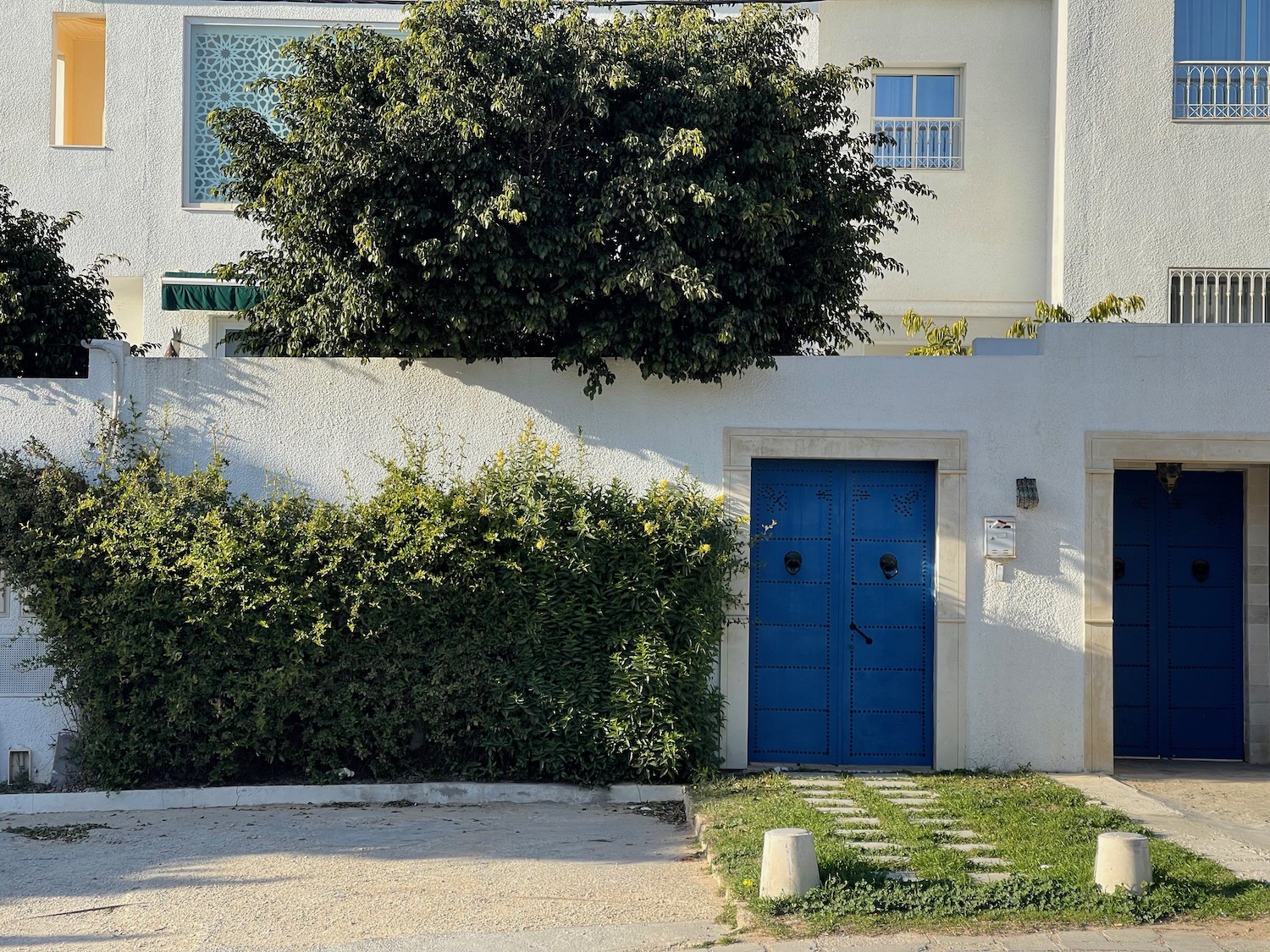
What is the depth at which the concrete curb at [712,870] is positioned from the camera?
20.0ft

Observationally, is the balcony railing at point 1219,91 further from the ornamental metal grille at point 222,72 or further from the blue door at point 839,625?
the ornamental metal grille at point 222,72

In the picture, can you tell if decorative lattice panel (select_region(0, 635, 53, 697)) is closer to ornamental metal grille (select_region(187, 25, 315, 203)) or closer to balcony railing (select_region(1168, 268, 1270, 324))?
ornamental metal grille (select_region(187, 25, 315, 203))

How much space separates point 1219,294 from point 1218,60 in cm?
272

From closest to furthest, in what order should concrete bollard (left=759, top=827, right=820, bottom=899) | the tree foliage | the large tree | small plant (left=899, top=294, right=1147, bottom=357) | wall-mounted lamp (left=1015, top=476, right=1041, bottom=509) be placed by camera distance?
concrete bollard (left=759, top=827, right=820, bottom=899), the large tree, wall-mounted lamp (left=1015, top=476, right=1041, bottom=509), the tree foliage, small plant (left=899, top=294, right=1147, bottom=357)

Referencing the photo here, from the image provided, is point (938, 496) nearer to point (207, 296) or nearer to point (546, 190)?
point (546, 190)

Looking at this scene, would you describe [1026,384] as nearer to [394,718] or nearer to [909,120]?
[394,718]

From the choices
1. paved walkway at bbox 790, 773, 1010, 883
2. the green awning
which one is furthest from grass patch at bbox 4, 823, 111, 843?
the green awning

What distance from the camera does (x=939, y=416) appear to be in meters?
9.52

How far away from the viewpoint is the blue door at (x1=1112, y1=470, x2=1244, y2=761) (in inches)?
428

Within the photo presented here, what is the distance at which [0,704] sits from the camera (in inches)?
359

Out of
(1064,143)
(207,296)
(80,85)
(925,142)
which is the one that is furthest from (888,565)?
(80,85)

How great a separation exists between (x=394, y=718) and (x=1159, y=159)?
35.9ft

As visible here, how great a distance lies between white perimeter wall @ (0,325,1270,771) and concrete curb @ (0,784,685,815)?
7.21 ft

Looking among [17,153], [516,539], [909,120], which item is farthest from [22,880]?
[909,120]
